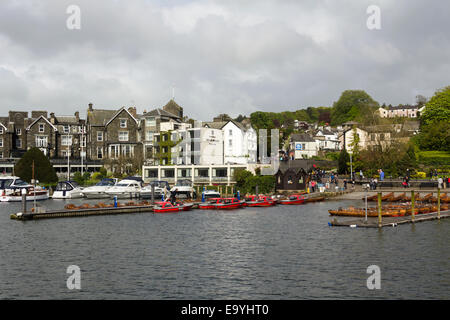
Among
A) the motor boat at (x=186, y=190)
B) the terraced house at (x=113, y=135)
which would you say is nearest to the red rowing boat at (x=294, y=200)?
the motor boat at (x=186, y=190)

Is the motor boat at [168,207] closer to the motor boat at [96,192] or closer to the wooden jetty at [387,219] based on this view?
the wooden jetty at [387,219]

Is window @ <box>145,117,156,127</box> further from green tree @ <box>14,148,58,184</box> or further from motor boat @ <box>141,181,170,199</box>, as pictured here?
motor boat @ <box>141,181,170,199</box>

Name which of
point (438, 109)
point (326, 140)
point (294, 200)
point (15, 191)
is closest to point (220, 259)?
point (294, 200)

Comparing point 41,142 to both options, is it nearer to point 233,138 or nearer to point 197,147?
point 197,147

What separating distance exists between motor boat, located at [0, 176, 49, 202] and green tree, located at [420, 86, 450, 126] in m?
103

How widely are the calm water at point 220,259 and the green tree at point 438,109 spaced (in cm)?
9079

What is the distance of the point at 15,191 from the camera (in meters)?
81.3

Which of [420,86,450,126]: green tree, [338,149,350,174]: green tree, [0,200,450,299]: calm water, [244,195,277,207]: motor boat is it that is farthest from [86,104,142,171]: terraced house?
[420,86,450,126]: green tree

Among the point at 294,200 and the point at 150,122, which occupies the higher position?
the point at 150,122

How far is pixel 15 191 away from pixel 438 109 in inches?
4309

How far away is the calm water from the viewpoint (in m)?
26.3

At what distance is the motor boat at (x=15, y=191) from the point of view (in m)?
80.2

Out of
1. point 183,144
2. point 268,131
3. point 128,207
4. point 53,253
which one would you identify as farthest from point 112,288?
point 268,131
